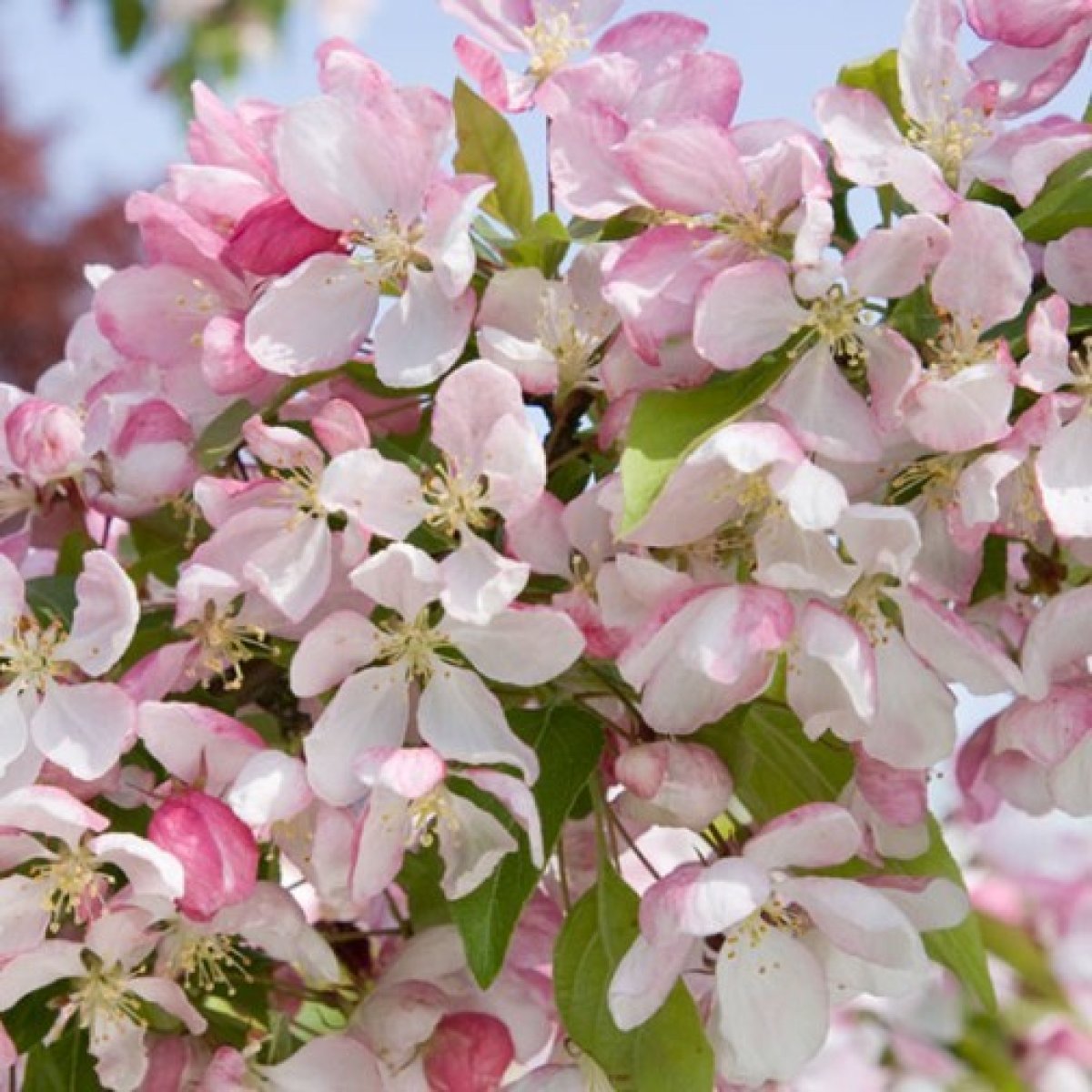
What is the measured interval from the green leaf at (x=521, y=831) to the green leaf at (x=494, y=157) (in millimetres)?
187

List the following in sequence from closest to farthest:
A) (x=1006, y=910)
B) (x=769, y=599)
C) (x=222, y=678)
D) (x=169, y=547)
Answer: (x=769, y=599) → (x=222, y=678) → (x=169, y=547) → (x=1006, y=910)

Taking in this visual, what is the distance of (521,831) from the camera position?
74cm

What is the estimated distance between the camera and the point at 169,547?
0.89 meters

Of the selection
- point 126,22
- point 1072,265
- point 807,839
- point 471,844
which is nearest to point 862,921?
point 807,839

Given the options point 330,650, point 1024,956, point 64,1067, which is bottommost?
point 1024,956

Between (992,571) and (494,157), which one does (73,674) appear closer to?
(494,157)

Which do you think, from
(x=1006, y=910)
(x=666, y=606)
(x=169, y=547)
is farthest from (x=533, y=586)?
(x=1006, y=910)

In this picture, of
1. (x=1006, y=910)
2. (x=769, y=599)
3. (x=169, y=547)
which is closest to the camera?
(x=769, y=599)

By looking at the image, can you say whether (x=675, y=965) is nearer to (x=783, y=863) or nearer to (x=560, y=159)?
(x=783, y=863)

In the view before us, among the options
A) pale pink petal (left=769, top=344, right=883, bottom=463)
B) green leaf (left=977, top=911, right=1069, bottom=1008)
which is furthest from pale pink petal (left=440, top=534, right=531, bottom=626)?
green leaf (left=977, top=911, right=1069, bottom=1008)

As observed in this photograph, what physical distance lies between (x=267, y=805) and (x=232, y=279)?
0.22 metres

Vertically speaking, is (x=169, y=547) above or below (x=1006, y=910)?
above

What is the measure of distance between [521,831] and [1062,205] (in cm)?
29

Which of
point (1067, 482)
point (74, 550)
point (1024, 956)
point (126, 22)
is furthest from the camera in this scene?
point (126, 22)
